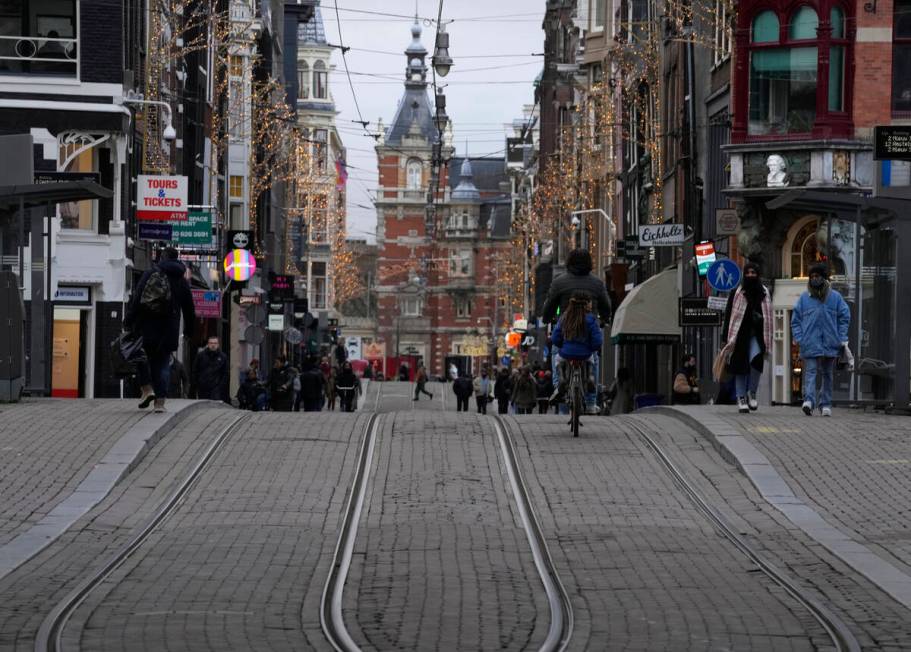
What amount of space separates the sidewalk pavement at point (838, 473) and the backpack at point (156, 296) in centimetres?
563

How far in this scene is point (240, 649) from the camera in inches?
363

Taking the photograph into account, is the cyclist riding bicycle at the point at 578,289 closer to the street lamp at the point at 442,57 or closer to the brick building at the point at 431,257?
the street lamp at the point at 442,57

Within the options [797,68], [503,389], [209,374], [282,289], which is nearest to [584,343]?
[209,374]

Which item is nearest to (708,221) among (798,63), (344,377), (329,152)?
(798,63)

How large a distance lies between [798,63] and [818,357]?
17150 millimetres

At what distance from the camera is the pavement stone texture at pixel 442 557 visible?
983 centimetres

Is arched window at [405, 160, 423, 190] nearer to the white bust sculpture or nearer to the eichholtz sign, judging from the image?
the eichholtz sign

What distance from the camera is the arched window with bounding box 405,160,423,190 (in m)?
178

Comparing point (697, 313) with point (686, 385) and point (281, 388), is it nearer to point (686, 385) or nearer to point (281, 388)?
point (686, 385)

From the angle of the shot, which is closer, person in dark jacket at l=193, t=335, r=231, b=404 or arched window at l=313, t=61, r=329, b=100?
person in dark jacket at l=193, t=335, r=231, b=404

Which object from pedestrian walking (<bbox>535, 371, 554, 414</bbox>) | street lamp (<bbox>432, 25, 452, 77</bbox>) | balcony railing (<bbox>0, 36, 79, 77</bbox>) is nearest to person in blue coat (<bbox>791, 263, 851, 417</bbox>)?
balcony railing (<bbox>0, 36, 79, 77</bbox>)

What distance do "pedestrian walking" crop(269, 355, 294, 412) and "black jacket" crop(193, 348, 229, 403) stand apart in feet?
27.6

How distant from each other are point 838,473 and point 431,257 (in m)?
156

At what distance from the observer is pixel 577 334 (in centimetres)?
1953
